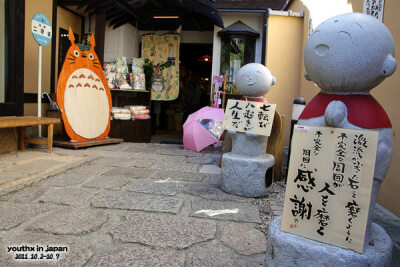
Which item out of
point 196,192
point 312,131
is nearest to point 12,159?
point 196,192

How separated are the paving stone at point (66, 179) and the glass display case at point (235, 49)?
20.3 feet

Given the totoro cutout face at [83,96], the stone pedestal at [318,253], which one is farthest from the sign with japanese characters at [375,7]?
the totoro cutout face at [83,96]

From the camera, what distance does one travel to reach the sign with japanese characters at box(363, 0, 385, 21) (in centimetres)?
363

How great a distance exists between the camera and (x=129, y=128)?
27.3 ft

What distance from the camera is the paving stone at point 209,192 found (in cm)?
391

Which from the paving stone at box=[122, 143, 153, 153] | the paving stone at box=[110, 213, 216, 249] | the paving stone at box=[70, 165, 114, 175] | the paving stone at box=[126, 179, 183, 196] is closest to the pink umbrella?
the paving stone at box=[122, 143, 153, 153]

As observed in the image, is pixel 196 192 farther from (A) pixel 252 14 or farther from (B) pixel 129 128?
(A) pixel 252 14

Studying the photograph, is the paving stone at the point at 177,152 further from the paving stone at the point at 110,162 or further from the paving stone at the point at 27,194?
Result: the paving stone at the point at 27,194

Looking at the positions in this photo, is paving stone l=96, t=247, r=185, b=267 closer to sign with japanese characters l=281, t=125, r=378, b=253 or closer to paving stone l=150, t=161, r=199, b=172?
sign with japanese characters l=281, t=125, r=378, b=253

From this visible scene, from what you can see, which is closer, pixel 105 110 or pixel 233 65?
pixel 105 110

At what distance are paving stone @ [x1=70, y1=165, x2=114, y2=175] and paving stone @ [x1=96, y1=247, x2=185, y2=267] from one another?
254 centimetres

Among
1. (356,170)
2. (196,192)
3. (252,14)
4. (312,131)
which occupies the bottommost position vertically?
(196,192)

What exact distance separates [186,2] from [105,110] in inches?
140

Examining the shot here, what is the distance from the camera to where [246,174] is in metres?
3.98
